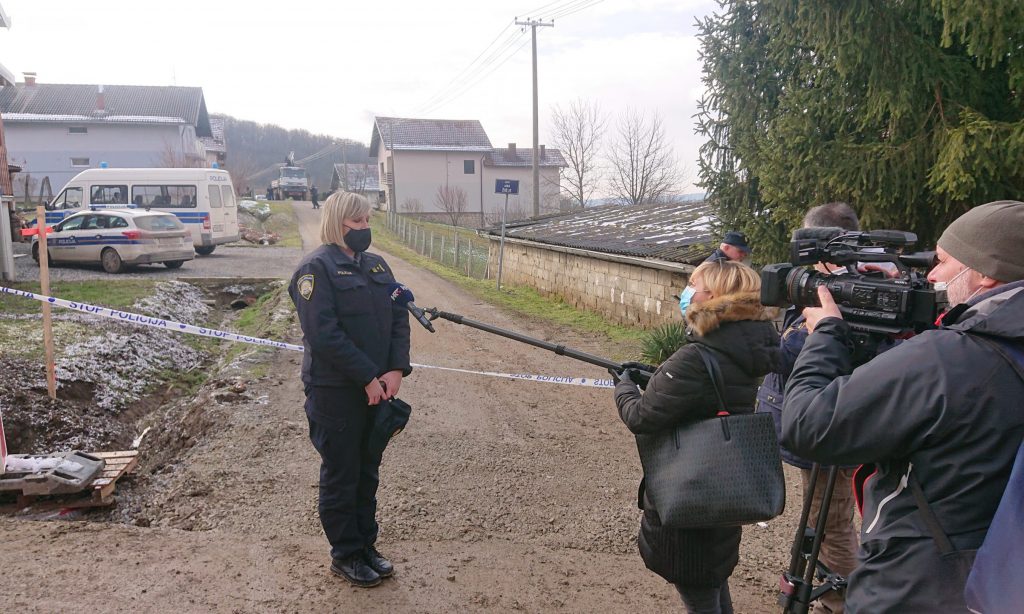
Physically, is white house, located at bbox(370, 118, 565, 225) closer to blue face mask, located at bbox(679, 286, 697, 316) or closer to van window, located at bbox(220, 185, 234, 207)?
van window, located at bbox(220, 185, 234, 207)

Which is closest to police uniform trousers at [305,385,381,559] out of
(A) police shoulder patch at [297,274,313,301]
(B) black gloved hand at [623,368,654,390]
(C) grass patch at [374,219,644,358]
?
(A) police shoulder patch at [297,274,313,301]

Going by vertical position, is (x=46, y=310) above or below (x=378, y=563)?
above

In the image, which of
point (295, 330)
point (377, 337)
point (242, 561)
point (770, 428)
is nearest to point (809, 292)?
point (770, 428)

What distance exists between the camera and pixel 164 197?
19.9m

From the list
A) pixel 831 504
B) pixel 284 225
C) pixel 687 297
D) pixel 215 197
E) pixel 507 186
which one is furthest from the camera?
pixel 284 225

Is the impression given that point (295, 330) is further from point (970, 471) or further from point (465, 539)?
point (970, 471)

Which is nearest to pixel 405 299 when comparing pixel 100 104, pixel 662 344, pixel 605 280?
pixel 662 344

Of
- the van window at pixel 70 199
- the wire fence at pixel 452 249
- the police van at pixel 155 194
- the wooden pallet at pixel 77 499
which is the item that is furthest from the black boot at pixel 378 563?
the van window at pixel 70 199

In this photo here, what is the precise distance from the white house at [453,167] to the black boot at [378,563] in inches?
1700

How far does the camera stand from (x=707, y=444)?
90.4 inches

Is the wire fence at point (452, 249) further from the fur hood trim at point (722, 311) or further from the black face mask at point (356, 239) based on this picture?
the fur hood trim at point (722, 311)

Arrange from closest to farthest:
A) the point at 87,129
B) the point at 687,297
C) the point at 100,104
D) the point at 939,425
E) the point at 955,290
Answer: the point at 939,425, the point at 955,290, the point at 687,297, the point at 87,129, the point at 100,104

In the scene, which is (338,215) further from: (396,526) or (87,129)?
(87,129)

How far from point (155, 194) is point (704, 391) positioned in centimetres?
2102
